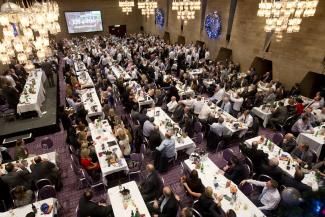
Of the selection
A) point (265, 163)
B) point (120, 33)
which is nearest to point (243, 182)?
point (265, 163)

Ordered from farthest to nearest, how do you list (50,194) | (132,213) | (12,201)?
(12,201)
(50,194)
(132,213)

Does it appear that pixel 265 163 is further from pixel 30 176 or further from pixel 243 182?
pixel 30 176

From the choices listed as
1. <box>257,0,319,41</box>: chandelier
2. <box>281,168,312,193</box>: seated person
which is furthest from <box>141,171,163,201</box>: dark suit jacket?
<box>257,0,319,41</box>: chandelier

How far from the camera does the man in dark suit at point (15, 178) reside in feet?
19.9

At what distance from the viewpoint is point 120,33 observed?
32625mm

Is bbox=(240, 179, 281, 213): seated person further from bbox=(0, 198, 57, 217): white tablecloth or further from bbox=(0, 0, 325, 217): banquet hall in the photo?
bbox=(0, 198, 57, 217): white tablecloth

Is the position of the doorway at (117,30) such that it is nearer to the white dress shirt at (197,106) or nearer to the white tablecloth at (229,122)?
the white dress shirt at (197,106)

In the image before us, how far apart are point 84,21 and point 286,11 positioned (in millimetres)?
27306

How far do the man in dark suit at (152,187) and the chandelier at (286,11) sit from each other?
7053 mm

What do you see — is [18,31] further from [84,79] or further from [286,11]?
[286,11]

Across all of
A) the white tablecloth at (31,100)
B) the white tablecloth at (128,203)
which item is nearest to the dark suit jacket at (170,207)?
the white tablecloth at (128,203)

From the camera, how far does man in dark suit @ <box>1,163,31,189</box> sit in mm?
6066

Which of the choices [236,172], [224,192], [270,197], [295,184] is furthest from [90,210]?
[295,184]

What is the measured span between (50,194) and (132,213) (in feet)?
7.42
